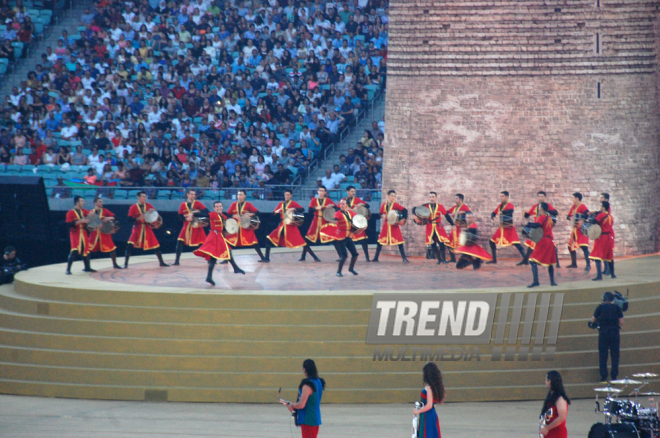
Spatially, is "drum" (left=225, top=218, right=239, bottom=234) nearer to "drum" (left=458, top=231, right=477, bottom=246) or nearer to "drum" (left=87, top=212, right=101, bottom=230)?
"drum" (left=87, top=212, right=101, bottom=230)

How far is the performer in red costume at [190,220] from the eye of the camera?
14.8m

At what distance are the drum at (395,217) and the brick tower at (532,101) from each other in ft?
3.64

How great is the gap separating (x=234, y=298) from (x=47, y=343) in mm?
2763

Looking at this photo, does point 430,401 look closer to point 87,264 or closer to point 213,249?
point 213,249

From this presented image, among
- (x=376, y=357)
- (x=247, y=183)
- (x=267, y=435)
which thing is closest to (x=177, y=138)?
(x=247, y=183)

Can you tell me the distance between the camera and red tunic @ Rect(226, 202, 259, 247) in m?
15.2

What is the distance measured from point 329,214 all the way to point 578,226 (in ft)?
14.3

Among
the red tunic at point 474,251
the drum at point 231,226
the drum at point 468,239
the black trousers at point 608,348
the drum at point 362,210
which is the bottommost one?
the black trousers at point 608,348

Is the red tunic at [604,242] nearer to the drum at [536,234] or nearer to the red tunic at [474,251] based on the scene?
the drum at [536,234]

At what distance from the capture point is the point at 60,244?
1778 centimetres

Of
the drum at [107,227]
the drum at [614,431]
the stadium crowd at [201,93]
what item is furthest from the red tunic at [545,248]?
the drum at [107,227]

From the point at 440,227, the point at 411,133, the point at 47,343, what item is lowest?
the point at 47,343

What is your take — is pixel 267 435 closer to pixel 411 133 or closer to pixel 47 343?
pixel 47 343

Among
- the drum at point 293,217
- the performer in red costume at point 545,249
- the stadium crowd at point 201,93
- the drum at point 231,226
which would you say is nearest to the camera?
the performer in red costume at point 545,249
